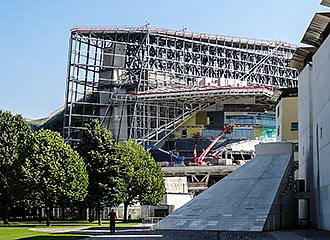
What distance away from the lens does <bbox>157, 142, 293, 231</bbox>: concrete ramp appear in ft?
128

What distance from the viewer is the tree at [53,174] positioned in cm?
5519

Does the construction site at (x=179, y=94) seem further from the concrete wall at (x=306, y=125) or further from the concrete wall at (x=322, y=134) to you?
the concrete wall at (x=322, y=134)

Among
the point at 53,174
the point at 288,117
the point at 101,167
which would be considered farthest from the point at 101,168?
the point at 288,117

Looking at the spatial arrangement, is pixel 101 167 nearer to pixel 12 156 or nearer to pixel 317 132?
pixel 12 156

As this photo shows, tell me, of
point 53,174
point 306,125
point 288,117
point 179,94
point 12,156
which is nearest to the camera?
point 306,125

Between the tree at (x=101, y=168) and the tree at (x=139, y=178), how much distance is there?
1.90 meters

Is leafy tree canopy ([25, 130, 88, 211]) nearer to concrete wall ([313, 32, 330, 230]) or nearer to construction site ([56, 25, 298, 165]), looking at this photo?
concrete wall ([313, 32, 330, 230])

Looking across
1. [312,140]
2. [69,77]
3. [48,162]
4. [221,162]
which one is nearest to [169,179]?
[221,162]

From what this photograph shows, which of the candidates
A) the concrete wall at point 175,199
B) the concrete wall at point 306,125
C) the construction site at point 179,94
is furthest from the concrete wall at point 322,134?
the construction site at point 179,94

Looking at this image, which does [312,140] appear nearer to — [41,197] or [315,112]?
[315,112]

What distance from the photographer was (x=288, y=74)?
14725 centimetres

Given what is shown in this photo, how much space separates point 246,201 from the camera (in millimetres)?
41719

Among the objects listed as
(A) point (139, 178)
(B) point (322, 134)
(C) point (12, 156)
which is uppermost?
(B) point (322, 134)

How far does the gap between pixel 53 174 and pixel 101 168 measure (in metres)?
8.02
